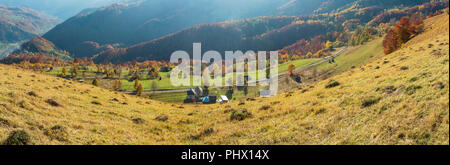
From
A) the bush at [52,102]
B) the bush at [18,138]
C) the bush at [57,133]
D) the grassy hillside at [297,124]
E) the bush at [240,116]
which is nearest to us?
the grassy hillside at [297,124]

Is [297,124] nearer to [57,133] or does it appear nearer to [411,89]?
[411,89]

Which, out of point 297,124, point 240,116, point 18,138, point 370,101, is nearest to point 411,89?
point 370,101

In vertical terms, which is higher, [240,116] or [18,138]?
[18,138]

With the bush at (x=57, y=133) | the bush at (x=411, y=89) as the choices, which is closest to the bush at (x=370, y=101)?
the bush at (x=411, y=89)

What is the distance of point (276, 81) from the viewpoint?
116 m

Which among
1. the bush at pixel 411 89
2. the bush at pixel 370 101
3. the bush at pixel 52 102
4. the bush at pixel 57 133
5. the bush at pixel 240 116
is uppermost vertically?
the bush at pixel 411 89

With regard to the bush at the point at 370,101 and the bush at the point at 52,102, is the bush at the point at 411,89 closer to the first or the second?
the bush at the point at 370,101

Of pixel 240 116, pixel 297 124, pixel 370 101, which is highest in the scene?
pixel 370 101

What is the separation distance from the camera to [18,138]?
994 centimetres

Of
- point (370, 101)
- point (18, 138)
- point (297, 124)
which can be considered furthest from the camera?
point (297, 124)

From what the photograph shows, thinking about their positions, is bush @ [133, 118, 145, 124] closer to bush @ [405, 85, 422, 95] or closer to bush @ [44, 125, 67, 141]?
bush @ [44, 125, 67, 141]

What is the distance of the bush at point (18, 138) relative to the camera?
31.6ft

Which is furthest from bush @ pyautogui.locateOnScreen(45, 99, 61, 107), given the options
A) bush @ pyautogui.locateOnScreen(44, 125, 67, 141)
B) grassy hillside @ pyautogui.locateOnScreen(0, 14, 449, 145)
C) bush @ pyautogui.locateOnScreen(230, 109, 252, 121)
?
bush @ pyautogui.locateOnScreen(230, 109, 252, 121)
